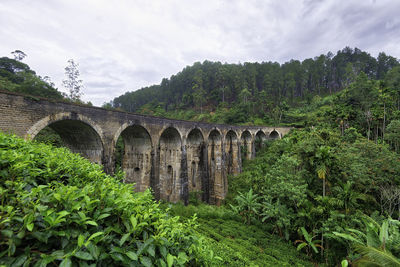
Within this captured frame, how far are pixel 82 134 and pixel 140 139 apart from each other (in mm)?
3753

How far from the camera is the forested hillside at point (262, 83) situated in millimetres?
48294

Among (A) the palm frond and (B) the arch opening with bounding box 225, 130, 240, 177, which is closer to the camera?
(A) the palm frond

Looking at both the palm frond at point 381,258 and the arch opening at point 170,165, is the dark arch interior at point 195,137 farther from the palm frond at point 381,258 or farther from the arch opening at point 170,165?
the palm frond at point 381,258

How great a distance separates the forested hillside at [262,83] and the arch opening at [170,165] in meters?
28.1

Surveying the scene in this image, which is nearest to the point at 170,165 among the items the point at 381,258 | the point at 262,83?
the point at 381,258

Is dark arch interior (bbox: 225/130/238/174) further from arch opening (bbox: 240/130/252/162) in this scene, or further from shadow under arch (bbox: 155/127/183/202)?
shadow under arch (bbox: 155/127/183/202)

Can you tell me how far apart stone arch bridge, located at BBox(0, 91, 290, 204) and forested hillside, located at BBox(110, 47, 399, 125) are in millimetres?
24604

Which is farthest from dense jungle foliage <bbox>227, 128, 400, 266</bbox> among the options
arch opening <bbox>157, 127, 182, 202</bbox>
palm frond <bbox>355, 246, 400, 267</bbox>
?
arch opening <bbox>157, 127, 182, 202</bbox>

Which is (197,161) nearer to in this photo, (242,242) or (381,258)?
(242,242)

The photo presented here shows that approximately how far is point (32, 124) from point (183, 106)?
1994 inches

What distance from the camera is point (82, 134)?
879cm

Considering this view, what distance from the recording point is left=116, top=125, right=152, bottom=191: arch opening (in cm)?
1169

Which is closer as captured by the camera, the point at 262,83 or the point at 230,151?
the point at 230,151

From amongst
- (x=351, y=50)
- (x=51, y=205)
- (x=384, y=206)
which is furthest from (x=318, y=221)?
(x=351, y=50)
